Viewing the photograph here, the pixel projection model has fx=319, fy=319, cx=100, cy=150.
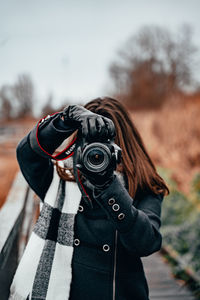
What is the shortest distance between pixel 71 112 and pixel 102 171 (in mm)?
303

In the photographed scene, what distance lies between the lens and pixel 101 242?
127 centimetres

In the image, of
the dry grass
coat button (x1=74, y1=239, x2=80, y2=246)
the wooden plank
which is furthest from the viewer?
the dry grass

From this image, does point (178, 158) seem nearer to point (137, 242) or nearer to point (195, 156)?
point (195, 156)

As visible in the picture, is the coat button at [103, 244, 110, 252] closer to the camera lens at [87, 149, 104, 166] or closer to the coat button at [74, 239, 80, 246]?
the coat button at [74, 239, 80, 246]

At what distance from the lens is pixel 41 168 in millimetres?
1381

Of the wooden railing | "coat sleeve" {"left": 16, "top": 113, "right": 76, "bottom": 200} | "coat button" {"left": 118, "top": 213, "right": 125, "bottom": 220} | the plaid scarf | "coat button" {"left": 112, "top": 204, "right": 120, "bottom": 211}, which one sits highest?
A: "coat sleeve" {"left": 16, "top": 113, "right": 76, "bottom": 200}

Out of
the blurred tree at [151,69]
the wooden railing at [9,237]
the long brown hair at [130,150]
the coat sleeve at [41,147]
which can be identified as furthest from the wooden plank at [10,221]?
the blurred tree at [151,69]

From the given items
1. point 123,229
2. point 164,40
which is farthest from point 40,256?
point 164,40

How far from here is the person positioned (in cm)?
118

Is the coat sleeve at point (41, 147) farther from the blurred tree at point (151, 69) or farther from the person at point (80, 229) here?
the blurred tree at point (151, 69)

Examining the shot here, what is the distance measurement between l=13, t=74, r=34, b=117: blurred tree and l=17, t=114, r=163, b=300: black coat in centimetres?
2936

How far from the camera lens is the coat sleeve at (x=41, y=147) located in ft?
4.25

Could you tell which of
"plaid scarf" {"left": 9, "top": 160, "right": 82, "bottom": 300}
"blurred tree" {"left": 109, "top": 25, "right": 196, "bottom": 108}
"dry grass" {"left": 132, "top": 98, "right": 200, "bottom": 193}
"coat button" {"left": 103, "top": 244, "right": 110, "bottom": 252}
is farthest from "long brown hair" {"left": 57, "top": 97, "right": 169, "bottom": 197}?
"blurred tree" {"left": 109, "top": 25, "right": 196, "bottom": 108}

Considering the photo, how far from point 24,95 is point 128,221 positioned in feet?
105
